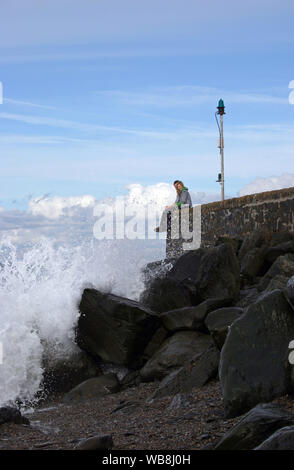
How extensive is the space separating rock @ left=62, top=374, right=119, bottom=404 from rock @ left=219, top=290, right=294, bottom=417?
112 inches

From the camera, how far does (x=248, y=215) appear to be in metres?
12.7

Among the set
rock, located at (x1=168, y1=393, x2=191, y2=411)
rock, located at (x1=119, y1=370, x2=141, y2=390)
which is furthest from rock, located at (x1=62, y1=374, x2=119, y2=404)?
rock, located at (x1=168, y1=393, x2=191, y2=411)

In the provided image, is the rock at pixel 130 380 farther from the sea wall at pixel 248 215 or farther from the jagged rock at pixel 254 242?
the sea wall at pixel 248 215

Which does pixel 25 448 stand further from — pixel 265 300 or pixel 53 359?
pixel 53 359

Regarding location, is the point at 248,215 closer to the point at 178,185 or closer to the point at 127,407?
the point at 178,185

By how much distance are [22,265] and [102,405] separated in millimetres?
4557

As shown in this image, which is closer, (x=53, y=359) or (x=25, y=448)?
(x=25, y=448)

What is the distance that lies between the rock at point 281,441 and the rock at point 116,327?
446 cm

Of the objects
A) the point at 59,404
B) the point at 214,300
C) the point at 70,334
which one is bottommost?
the point at 59,404

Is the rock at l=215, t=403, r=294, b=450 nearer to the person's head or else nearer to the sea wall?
the sea wall

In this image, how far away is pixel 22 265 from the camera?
10961 millimetres

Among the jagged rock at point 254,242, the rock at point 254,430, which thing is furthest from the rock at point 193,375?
the jagged rock at point 254,242

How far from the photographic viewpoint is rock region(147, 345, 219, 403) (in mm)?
6164
